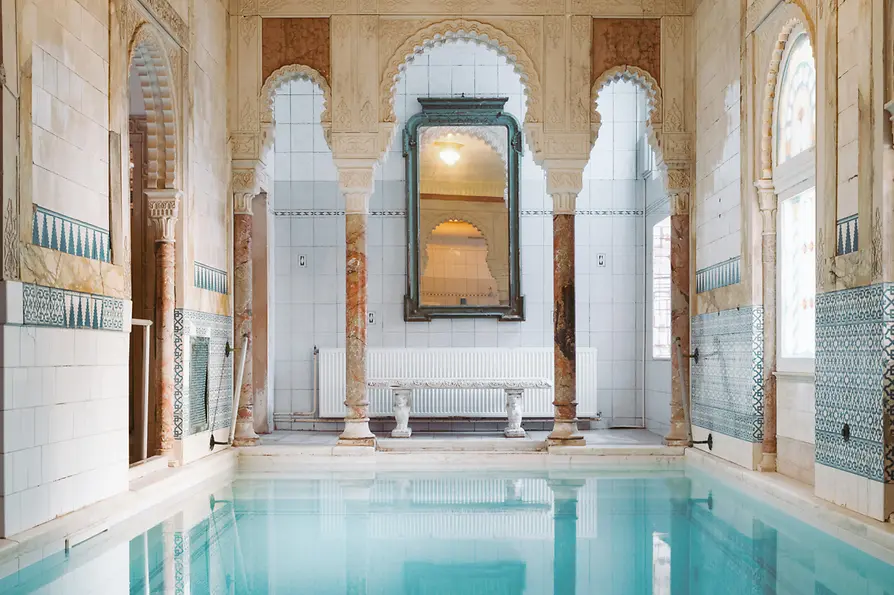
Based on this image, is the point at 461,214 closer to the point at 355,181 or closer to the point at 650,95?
the point at 355,181

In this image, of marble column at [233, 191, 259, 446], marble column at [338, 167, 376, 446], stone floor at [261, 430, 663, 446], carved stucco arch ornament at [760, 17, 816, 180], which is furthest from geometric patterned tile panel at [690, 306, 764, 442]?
marble column at [233, 191, 259, 446]

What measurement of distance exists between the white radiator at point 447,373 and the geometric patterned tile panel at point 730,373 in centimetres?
244

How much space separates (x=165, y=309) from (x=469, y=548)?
12.4ft

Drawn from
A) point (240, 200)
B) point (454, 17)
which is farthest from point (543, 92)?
point (240, 200)

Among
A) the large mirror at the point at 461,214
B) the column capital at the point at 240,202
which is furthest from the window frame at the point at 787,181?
the column capital at the point at 240,202

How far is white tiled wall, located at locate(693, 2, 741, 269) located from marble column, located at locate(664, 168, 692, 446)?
137mm

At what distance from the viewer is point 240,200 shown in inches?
374

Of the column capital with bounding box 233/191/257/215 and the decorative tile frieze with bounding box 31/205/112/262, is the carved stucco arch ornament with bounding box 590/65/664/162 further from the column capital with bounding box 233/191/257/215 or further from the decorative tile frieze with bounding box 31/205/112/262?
the decorative tile frieze with bounding box 31/205/112/262

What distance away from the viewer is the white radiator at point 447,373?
11281 mm

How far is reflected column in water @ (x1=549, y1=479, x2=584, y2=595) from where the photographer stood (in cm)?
445

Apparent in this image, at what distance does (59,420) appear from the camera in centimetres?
544

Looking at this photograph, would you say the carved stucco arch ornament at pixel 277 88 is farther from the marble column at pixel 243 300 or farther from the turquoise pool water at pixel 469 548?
the turquoise pool water at pixel 469 548

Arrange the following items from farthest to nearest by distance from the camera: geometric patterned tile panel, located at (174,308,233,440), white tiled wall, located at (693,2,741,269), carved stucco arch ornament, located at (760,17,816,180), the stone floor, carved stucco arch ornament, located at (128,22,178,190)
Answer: the stone floor → white tiled wall, located at (693,2,741,269) → geometric patterned tile panel, located at (174,308,233,440) → carved stucco arch ornament, located at (128,22,178,190) → carved stucco arch ornament, located at (760,17,816,180)

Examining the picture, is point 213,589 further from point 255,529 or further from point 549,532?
point 549,532
